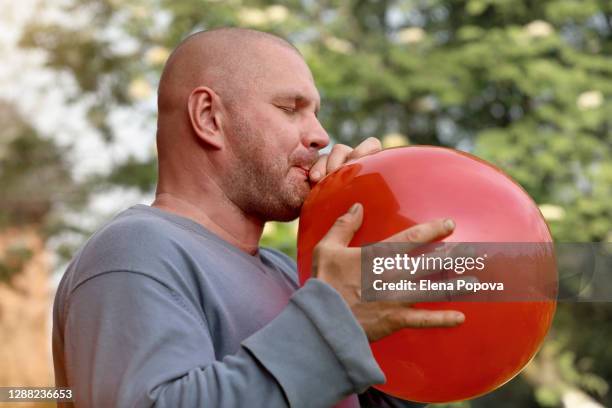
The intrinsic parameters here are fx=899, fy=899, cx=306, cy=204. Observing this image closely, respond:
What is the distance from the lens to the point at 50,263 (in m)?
7.84

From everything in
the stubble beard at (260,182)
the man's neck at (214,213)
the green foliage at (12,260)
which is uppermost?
the stubble beard at (260,182)

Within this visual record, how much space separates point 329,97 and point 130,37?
6.40 ft

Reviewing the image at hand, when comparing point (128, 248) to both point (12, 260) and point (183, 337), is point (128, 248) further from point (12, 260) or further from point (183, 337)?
point (12, 260)

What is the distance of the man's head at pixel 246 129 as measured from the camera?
1.72 m

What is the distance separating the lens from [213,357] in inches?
54.9

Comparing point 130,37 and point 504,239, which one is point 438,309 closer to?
point 504,239

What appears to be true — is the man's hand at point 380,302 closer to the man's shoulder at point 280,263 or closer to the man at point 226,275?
Result: the man at point 226,275

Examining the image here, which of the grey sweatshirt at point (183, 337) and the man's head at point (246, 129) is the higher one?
the man's head at point (246, 129)

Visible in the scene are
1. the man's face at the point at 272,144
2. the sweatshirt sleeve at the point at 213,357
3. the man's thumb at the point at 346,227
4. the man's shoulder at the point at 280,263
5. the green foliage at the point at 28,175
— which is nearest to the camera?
the sweatshirt sleeve at the point at 213,357

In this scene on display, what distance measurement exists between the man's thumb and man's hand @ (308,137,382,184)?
249 mm

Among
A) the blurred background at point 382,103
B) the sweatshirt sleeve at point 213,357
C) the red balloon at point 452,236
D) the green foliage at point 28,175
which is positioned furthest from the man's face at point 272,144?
the green foliage at point 28,175

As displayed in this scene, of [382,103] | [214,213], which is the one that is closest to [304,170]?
[214,213]

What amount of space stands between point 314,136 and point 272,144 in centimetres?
9

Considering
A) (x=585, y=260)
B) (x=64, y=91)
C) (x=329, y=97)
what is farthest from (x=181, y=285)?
(x=64, y=91)
